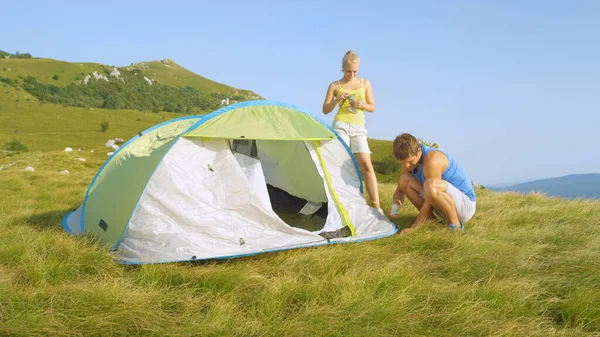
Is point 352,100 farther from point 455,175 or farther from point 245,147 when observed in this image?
point 245,147

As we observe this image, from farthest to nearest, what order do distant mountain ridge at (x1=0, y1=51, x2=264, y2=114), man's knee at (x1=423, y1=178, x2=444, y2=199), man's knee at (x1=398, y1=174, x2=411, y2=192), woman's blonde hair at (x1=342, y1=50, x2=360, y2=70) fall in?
distant mountain ridge at (x1=0, y1=51, x2=264, y2=114), woman's blonde hair at (x1=342, y1=50, x2=360, y2=70), man's knee at (x1=398, y1=174, x2=411, y2=192), man's knee at (x1=423, y1=178, x2=444, y2=199)

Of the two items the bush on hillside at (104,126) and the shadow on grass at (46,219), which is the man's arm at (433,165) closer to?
the shadow on grass at (46,219)

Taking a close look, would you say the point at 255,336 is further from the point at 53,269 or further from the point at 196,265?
the point at 53,269

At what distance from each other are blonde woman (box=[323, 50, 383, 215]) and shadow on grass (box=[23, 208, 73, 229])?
410 centimetres

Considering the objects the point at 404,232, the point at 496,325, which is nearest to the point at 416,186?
the point at 404,232

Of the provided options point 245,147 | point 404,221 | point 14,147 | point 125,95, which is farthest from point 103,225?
point 125,95

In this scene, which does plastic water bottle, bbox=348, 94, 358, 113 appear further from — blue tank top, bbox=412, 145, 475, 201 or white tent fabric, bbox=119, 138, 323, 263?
white tent fabric, bbox=119, 138, 323, 263

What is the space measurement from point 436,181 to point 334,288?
7.16 ft

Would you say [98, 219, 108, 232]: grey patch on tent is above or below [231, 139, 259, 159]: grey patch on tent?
below

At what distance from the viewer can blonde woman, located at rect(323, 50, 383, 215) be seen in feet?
18.3

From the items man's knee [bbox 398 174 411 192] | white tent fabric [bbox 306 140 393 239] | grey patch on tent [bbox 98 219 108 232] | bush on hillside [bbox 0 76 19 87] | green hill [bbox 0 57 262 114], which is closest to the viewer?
grey patch on tent [bbox 98 219 108 232]

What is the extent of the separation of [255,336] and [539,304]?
2.05 metres

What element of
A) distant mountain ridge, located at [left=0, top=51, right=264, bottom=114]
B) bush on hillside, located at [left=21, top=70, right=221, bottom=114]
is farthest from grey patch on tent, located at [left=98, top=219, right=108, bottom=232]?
bush on hillside, located at [left=21, top=70, right=221, bottom=114]

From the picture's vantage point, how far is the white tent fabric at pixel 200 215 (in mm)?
4008
